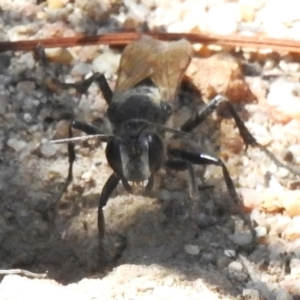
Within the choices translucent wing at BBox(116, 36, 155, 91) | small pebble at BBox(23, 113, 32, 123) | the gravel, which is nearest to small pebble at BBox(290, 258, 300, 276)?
the gravel

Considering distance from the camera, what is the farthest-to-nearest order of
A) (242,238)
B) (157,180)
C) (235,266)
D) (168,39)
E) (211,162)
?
(168,39)
(157,180)
(211,162)
(242,238)
(235,266)

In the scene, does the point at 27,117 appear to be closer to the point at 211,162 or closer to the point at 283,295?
the point at 211,162

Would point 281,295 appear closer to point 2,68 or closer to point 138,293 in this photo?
point 138,293

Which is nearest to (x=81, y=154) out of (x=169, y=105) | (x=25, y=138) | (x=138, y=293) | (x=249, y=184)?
(x=25, y=138)

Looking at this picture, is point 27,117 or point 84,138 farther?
point 27,117

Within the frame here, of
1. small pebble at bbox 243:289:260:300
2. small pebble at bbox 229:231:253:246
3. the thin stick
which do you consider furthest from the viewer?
the thin stick

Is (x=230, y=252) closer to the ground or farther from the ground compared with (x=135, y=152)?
closer to the ground

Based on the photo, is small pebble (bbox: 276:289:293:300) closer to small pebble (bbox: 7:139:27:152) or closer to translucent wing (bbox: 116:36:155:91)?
translucent wing (bbox: 116:36:155:91)

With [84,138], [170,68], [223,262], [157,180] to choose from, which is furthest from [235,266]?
[170,68]
